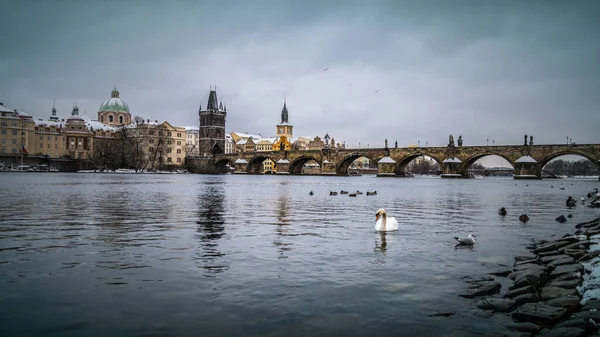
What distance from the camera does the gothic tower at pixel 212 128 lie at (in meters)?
144

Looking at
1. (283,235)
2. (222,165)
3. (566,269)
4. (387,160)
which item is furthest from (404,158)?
(566,269)

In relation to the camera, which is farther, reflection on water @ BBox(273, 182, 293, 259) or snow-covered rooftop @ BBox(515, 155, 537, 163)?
snow-covered rooftop @ BBox(515, 155, 537, 163)

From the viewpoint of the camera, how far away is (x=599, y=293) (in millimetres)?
6270

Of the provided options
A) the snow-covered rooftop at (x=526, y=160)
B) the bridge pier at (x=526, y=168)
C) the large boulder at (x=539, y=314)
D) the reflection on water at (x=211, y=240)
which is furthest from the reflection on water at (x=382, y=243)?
the bridge pier at (x=526, y=168)

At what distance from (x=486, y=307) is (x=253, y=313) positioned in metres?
3.11

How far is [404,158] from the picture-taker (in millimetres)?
91438

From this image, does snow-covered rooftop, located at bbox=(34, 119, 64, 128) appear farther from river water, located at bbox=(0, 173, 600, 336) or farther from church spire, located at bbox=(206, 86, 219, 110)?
river water, located at bbox=(0, 173, 600, 336)

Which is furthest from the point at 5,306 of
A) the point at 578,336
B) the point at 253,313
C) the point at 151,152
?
the point at 151,152

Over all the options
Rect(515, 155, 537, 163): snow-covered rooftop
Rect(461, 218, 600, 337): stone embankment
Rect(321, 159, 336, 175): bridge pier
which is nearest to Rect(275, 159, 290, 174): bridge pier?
Rect(321, 159, 336, 175): bridge pier

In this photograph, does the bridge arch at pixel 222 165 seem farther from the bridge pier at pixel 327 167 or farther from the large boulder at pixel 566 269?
the large boulder at pixel 566 269

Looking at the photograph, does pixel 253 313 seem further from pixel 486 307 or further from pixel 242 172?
pixel 242 172

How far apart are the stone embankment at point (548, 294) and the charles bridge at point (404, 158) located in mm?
71414

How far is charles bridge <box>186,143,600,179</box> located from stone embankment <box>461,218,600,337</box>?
71.4m

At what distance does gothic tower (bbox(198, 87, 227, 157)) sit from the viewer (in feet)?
471
